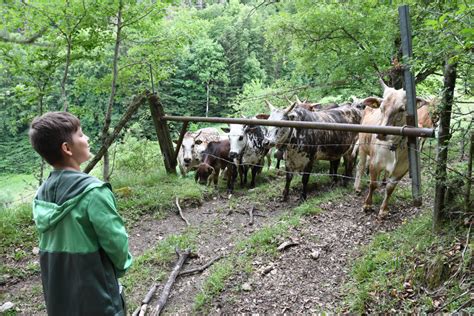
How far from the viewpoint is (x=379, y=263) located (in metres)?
3.66

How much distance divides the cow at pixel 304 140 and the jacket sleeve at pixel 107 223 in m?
4.52

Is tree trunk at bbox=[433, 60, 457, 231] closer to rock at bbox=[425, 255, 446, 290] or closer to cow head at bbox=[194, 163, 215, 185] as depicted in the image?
rock at bbox=[425, 255, 446, 290]

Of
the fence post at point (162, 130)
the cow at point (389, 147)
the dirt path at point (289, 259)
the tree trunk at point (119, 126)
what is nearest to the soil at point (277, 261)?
the dirt path at point (289, 259)

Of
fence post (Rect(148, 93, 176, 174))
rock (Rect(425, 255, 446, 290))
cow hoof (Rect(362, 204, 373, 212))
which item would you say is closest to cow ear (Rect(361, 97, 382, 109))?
cow hoof (Rect(362, 204, 373, 212))

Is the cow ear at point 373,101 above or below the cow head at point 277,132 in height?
above

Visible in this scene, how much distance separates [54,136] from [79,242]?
619mm

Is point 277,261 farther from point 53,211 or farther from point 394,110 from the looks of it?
point 53,211

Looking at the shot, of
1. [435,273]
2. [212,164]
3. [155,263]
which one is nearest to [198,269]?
[155,263]

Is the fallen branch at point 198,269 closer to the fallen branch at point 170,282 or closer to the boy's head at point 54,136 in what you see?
the fallen branch at point 170,282

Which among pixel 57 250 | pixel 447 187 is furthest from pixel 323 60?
pixel 57 250

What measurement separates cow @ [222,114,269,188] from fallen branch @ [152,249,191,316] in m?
3.79

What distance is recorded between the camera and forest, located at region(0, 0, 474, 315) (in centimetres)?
312

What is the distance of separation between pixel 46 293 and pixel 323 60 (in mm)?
9287

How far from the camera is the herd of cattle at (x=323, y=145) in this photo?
16.9 ft
